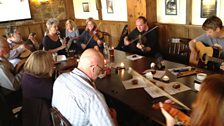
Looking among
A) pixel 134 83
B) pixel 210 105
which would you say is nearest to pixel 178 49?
pixel 134 83

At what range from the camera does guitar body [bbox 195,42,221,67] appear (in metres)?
2.77

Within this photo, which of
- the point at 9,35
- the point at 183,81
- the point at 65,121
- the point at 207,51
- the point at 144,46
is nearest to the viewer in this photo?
the point at 65,121

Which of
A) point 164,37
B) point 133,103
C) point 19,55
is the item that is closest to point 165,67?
point 133,103

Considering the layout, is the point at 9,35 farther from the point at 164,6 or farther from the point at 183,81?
the point at 183,81

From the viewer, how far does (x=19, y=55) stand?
347cm

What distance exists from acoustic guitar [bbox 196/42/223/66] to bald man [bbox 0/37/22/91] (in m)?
2.22

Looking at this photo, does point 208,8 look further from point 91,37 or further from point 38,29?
point 38,29

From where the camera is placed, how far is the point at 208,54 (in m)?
2.83

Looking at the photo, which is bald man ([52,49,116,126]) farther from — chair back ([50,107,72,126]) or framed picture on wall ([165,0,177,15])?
framed picture on wall ([165,0,177,15])

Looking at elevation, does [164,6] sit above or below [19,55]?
above

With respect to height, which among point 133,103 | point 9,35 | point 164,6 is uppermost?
point 164,6

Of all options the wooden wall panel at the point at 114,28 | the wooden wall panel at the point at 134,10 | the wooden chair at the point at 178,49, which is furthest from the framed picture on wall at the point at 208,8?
the wooden wall panel at the point at 114,28

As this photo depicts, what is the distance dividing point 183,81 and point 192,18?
6.48 ft

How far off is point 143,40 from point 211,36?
1.13 m
